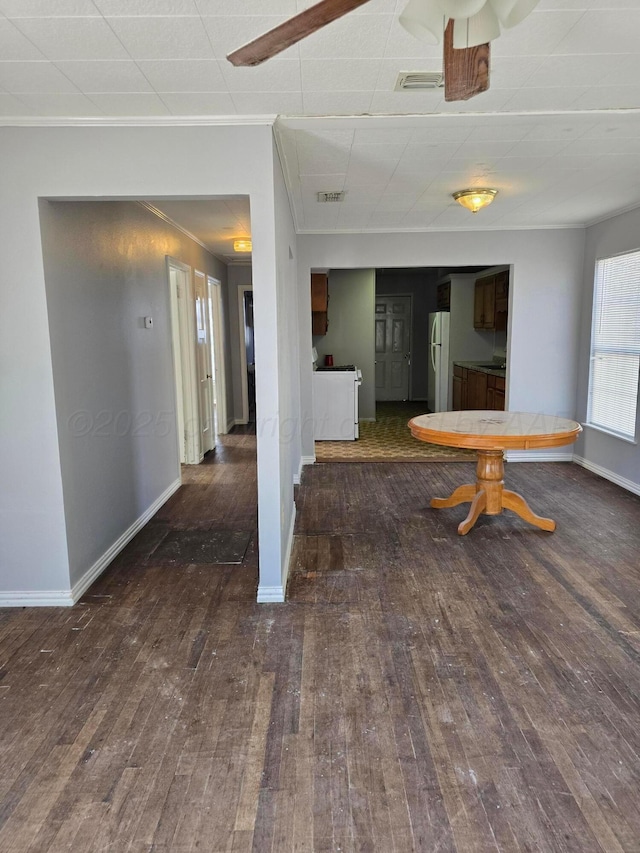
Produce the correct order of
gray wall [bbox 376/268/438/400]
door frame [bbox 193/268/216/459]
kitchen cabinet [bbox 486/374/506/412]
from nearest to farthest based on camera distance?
door frame [bbox 193/268/216/459] → kitchen cabinet [bbox 486/374/506/412] → gray wall [bbox 376/268/438/400]

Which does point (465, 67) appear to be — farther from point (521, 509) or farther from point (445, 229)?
point (445, 229)

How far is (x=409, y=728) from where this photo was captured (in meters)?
1.94

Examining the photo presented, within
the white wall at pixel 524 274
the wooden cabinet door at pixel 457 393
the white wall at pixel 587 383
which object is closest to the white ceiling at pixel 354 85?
the white wall at pixel 587 383

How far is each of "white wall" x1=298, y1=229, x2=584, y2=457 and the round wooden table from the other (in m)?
1.61

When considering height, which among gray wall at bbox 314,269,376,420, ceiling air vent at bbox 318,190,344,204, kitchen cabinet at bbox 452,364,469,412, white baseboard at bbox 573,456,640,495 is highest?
ceiling air vent at bbox 318,190,344,204

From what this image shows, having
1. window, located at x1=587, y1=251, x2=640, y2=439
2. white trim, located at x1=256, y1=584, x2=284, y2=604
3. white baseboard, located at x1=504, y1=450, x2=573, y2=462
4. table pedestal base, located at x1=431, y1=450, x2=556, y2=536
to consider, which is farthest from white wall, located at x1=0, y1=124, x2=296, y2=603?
white baseboard, located at x1=504, y1=450, x2=573, y2=462

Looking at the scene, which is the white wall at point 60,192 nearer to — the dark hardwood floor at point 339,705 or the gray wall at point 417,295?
the dark hardwood floor at point 339,705

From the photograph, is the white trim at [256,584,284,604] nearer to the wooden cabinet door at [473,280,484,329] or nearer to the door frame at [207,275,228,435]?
the door frame at [207,275,228,435]

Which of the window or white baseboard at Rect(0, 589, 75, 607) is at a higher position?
the window

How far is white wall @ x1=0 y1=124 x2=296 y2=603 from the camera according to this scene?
2549mm

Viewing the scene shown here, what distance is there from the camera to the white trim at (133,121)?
251cm

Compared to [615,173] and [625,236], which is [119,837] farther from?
[625,236]

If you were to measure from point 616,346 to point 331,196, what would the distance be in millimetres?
2888

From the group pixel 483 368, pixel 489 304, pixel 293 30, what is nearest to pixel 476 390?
pixel 483 368
